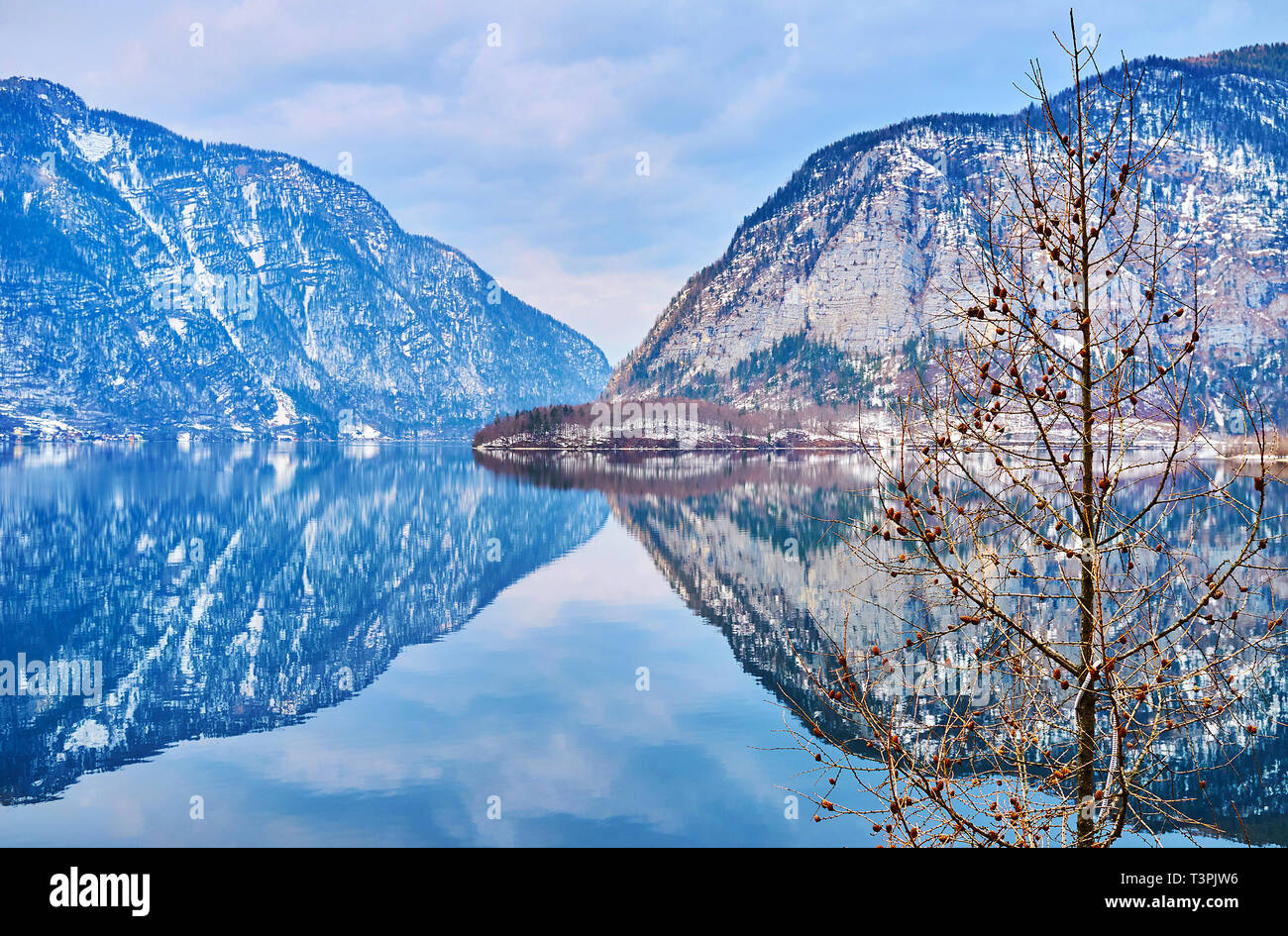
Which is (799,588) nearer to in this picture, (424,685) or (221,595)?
(424,685)

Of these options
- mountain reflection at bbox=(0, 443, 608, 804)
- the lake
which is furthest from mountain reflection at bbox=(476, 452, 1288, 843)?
mountain reflection at bbox=(0, 443, 608, 804)

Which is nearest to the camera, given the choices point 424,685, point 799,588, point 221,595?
point 424,685

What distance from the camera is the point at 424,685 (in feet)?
90.1

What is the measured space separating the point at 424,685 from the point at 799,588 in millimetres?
20858

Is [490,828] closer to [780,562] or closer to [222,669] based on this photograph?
[222,669]

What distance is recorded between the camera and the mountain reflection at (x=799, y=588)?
18.3 m

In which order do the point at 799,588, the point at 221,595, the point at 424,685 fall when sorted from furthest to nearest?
the point at 799,588, the point at 221,595, the point at 424,685

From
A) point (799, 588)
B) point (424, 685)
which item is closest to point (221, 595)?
point (424, 685)

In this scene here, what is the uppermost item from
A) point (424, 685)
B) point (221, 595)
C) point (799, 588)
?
point (221, 595)

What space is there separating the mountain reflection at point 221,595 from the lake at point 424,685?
17 centimetres

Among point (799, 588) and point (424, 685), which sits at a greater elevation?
point (799, 588)

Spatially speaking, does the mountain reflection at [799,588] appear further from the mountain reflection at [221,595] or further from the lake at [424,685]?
the mountain reflection at [221,595]

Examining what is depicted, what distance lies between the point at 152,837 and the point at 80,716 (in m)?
9.09

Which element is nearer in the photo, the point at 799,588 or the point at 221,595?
the point at 221,595
